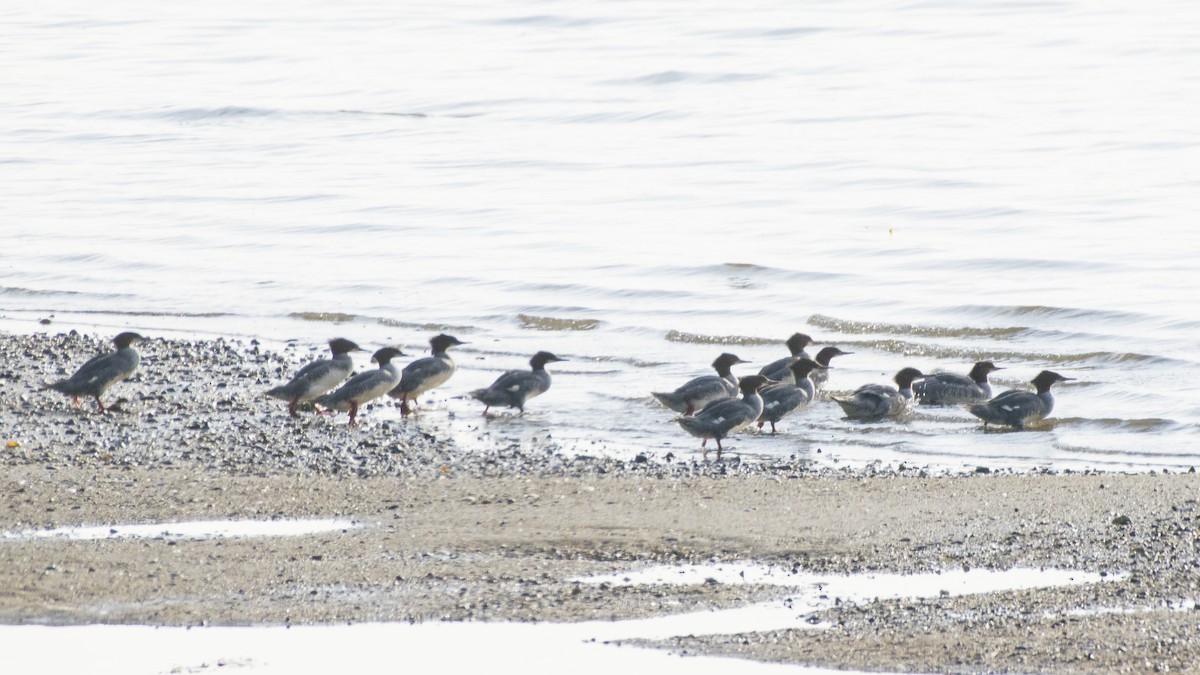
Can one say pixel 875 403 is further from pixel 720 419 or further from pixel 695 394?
pixel 720 419

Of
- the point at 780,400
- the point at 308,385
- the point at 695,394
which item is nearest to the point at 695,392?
the point at 695,394

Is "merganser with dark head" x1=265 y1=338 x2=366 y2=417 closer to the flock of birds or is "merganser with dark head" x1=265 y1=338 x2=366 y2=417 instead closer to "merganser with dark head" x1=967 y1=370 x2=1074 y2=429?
the flock of birds

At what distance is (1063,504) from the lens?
28.9 ft

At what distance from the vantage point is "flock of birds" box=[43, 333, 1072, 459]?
1194 centimetres

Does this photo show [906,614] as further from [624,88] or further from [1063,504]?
[624,88]

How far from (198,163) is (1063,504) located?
25362 mm

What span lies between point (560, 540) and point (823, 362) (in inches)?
265

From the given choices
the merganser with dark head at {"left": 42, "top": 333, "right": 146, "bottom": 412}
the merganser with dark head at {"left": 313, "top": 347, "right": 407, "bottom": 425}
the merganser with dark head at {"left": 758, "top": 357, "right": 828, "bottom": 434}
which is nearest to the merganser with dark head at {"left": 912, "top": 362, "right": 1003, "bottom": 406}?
the merganser with dark head at {"left": 758, "top": 357, "right": 828, "bottom": 434}

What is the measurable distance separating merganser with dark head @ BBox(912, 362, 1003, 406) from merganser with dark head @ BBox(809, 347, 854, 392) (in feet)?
2.88

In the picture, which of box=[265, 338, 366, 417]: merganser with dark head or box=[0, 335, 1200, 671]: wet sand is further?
box=[265, 338, 366, 417]: merganser with dark head

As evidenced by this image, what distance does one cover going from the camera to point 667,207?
82.5ft

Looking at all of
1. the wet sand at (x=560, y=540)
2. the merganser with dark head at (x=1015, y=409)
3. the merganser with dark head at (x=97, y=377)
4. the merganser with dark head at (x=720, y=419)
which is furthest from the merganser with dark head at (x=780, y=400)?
the merganser with dark head at (x=97, y=377)

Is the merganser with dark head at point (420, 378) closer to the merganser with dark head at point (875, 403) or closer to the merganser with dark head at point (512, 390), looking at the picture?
the merganser with dark head at point (512, 390)

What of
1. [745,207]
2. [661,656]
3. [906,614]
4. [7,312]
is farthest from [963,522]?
[745,207]
